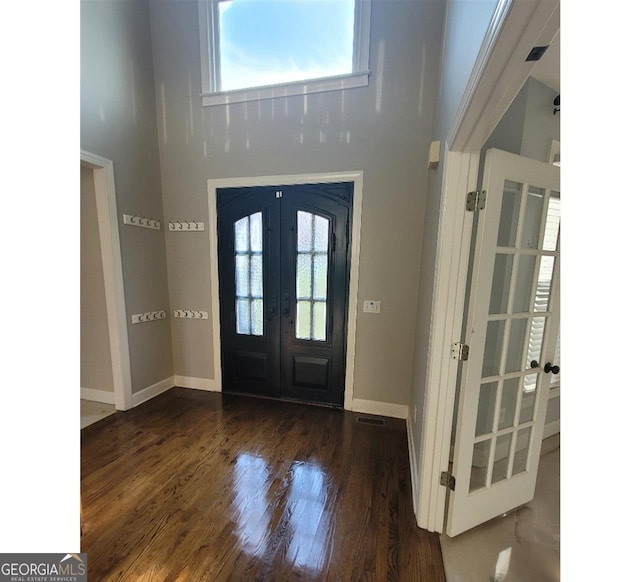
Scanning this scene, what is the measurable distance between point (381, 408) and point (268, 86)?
317 centimetres

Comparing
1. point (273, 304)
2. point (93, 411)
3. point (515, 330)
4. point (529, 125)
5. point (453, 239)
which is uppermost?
point (529, 125)

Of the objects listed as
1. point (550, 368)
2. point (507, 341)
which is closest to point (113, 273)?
point (507, 341)

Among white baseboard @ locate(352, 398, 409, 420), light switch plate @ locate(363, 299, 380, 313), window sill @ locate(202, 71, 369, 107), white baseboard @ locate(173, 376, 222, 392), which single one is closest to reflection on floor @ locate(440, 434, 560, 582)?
white baseboard @ locate(352, 398, 409, 420)

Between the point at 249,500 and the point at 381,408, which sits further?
the point at 381,408

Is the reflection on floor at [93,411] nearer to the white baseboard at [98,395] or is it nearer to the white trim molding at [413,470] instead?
the white baseboard at [98,395]

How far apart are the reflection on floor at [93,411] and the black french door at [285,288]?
1.14 metres

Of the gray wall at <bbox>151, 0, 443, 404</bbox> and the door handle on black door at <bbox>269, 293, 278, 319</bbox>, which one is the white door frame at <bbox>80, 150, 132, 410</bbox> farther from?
the door handle on black door at <bbox>269, 293, 278, 319</bbox>

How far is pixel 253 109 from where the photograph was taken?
259cm

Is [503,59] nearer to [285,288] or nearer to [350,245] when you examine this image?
[350,245]

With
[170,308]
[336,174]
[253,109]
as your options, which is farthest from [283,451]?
[253,109]

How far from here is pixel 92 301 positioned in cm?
264

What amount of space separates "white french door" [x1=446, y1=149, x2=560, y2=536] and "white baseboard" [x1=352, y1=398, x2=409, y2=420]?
1.02 meters

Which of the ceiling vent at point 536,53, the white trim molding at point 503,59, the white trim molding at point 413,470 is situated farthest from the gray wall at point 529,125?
the white trim molding at point 413,470
